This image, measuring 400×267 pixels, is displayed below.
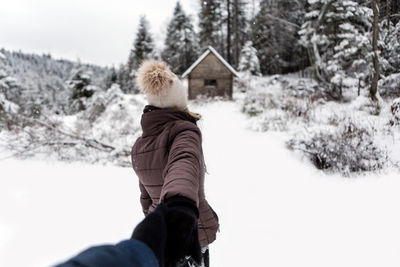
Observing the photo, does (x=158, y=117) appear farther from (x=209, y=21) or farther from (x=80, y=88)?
(x=209, y=21)

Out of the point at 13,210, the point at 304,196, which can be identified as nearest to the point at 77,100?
the point at 13,210

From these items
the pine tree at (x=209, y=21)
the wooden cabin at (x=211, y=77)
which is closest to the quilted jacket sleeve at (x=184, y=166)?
the wooden cabin at (x=211, y=77)

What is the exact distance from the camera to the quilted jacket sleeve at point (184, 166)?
36.3 inches

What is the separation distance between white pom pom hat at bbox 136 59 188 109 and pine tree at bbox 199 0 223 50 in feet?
106

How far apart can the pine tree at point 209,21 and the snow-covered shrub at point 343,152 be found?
96.0 feet

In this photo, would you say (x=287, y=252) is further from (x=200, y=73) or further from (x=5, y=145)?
(x=200, y=73)

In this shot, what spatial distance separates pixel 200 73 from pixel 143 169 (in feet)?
69.8

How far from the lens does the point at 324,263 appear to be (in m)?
2.68

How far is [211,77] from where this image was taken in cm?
2200

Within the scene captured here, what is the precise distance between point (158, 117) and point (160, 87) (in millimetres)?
197

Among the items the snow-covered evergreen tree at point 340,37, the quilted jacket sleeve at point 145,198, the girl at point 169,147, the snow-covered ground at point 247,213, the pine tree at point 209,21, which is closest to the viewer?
the girl at point 169,147

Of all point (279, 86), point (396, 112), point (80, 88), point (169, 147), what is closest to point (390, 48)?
point (279, 86)

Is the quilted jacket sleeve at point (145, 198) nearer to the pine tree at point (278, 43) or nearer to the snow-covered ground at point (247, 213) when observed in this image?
the snow-covered ground at point (247, 213)

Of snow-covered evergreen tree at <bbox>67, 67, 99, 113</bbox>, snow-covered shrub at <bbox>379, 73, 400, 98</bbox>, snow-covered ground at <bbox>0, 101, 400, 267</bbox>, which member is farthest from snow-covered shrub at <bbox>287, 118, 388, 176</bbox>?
snow-covered evergreen tree at <bbox>67, 67, 99, 113</bbox>
